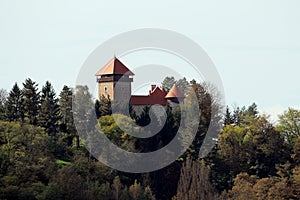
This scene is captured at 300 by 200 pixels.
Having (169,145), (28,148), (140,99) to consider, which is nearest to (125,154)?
(169,145)

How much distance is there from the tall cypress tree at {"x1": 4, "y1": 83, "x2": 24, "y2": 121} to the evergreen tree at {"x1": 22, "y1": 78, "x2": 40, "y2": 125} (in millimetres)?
447

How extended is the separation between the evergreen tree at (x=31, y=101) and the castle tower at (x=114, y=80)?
1020cm

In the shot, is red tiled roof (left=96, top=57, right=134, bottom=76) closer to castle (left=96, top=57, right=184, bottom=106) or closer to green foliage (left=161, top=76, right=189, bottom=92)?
castle (left=96, top=57, right=184, bottom=106)

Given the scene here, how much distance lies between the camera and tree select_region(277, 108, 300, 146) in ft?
180

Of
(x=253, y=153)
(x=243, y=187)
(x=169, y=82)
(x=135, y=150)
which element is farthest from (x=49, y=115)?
(x=169, y=82)

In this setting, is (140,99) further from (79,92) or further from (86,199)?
(86,199)

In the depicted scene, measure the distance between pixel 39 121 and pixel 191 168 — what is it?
41.5ft

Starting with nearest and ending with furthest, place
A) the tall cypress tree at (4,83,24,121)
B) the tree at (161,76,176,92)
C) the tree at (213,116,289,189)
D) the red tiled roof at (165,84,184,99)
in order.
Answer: the tree at (213,116,289,189), the tall cypress tree at (4,83,24,121), the red tiled roof at (165,84,184,99), the tree at (161,76,176,92)

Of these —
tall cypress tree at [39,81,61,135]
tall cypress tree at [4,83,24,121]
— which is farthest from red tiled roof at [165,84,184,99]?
tall cypress tree at [4,83,24,121]

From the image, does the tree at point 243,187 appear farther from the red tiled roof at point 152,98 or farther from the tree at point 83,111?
the red tiled roof at point 152,98

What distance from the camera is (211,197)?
155ft

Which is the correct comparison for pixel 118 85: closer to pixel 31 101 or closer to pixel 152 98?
pixel 152 98

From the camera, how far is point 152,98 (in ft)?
227

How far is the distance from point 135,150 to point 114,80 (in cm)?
1630
